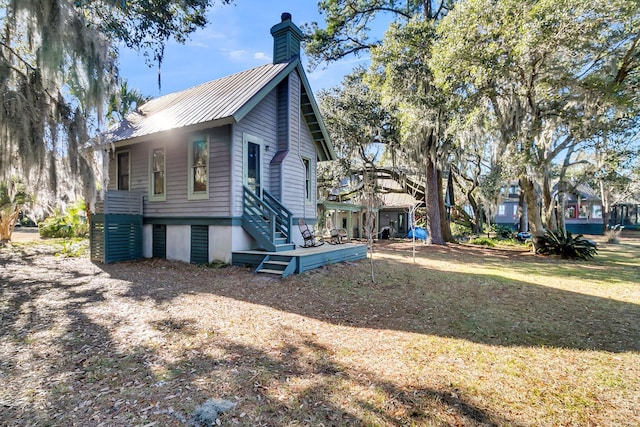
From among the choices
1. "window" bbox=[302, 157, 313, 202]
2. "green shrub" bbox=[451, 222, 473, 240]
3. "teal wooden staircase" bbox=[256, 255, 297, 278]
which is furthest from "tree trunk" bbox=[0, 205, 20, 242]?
"green shrub" bbox=[451, 222, 473, 240]

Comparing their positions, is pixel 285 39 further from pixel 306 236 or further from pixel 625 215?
pixel 625 215

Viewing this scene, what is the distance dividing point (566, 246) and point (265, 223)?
1178 centimetres

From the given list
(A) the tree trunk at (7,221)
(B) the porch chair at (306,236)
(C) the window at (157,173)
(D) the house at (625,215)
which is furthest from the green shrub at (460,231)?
(A) the tree trunk at (7,221)

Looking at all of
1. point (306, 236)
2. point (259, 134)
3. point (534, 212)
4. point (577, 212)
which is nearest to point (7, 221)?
point (259, 134)

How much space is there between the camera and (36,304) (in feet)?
16.0

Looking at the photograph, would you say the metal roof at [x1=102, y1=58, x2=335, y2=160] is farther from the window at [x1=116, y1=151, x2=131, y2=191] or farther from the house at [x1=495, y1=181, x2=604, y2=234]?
the house at [x1=495, y1=181, x2=604, y2=234]

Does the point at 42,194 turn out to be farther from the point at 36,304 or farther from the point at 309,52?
the point at 309,52

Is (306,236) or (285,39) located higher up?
(285,39)

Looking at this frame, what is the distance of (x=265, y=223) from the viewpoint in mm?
8633

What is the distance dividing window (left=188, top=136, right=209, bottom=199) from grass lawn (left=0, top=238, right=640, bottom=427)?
273cm

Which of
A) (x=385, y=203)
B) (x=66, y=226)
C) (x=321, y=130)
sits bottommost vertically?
(x=66, y=226)

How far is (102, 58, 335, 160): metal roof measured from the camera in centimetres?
785

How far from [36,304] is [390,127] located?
53.1 ft

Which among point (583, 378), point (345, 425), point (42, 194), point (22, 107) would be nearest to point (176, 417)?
point (345, 425)
